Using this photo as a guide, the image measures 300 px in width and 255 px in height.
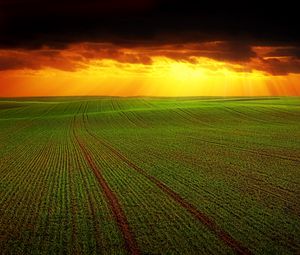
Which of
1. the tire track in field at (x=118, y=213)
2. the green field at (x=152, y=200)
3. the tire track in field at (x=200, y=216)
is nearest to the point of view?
the tire track in field at (x=200, y=216)

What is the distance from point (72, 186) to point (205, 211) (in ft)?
19.3

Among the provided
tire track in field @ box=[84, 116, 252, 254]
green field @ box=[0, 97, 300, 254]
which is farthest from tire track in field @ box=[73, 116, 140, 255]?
tire track in field @ box=[84, 116, 252, 254]

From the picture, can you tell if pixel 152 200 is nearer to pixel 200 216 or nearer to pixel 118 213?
pixel 118 213

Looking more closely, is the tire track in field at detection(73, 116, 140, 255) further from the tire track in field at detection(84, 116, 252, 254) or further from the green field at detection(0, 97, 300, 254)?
the tire track in field at detection(84, 116, 252, 254)

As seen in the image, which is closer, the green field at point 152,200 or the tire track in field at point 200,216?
the tire track in field at point 200,216

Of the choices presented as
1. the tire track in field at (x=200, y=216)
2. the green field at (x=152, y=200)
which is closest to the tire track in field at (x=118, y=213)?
the green field at (x=152, y=200)

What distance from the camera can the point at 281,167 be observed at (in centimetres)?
2006

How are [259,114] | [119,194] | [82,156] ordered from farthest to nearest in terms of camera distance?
[259,114]
[82,156]
[119,194]

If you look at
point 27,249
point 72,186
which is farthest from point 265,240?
point 72,186

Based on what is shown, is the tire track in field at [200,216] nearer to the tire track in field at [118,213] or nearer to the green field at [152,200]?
the green field at [152,200]

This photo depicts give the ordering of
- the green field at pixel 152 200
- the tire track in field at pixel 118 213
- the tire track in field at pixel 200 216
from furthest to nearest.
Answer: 1. the green field at pixel 152 200
2. the tire track in field at pixel 118 213
3. the tire track in field at pixel 200 216

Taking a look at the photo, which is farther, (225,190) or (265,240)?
(225,190)

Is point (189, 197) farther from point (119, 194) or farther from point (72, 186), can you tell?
point (72, 186)

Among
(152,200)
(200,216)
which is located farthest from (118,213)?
(200,216)
